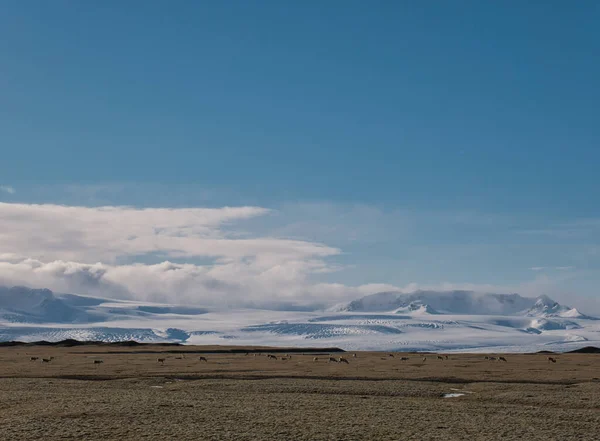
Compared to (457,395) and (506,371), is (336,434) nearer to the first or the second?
(457,395)

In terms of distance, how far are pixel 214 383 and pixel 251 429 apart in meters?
19.1

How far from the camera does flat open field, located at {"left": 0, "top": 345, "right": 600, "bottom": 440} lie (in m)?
26.3

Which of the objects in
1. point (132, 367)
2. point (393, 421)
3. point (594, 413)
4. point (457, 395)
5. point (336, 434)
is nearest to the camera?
point (336, 434)

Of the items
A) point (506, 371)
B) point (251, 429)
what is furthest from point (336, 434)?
point (506, 371)

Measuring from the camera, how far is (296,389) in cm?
4181

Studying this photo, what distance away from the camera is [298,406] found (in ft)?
109

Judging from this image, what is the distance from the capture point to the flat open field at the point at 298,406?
86.3ft

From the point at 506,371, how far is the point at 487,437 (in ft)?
113

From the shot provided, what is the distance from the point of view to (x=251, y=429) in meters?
26.5

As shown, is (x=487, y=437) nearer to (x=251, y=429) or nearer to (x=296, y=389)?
(x=251, y=429)

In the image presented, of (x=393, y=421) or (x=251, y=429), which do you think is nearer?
(x=251, y=429)

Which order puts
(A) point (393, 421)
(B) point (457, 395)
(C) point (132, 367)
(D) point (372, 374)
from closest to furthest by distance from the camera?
(A) point (393, 421) → (B) point (457, 395) → (D) point (372, 374) → (C) point (132, 367)

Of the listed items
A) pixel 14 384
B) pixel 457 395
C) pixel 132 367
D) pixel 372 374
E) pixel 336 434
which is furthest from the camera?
pixel 132 367

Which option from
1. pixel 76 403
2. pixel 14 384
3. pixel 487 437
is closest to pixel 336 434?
pixel 487 437
